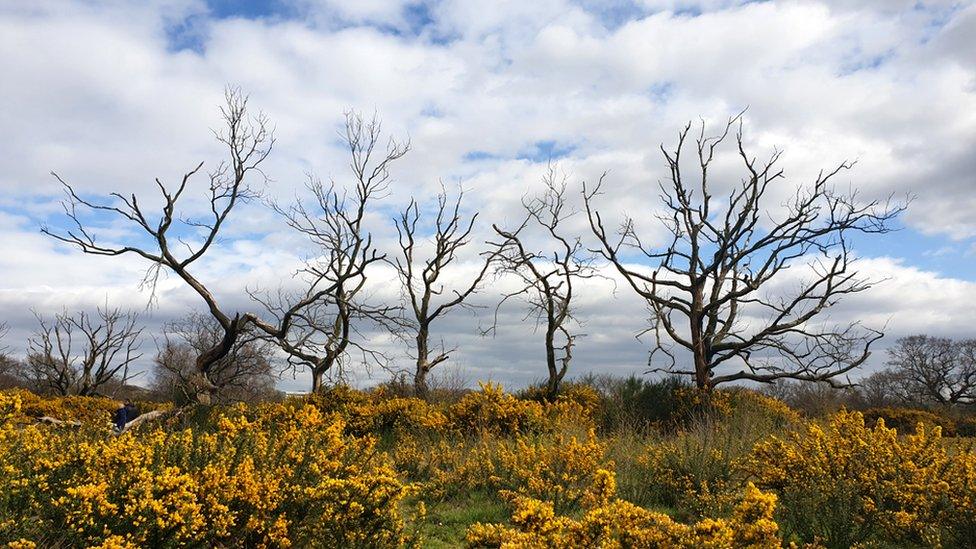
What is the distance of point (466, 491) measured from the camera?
7547mm

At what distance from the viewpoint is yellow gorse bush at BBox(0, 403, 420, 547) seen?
4.02m

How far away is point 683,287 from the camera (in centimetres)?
1695

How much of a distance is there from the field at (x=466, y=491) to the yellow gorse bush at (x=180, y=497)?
0.01m

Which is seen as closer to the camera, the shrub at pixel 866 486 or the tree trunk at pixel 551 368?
the shrub at pixel 866 486

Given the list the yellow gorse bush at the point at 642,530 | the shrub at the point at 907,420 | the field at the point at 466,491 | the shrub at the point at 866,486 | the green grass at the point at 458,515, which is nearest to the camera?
the yellow gorse bush at the point at 642,530

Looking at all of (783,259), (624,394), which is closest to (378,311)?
(624,394)

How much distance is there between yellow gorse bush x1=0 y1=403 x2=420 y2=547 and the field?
0.6 inches

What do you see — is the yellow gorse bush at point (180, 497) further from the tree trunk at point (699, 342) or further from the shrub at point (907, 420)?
the shrub at point (907, 420)

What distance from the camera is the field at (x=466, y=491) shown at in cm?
392

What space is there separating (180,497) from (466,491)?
3935mm

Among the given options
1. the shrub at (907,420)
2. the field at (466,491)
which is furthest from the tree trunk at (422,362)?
the shrub at (907,420)

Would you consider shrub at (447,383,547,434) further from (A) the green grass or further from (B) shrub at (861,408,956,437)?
(B) shrub at (861,408,956,437)

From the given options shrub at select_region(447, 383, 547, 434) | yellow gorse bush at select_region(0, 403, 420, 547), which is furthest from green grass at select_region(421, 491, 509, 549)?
shrub at select_region(447, 383, 547, 434)

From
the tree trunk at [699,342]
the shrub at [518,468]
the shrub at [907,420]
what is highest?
the tree trunk at [699,342]
